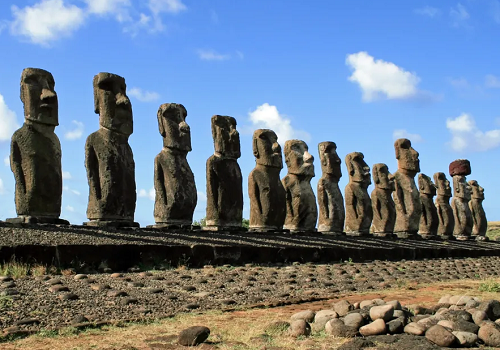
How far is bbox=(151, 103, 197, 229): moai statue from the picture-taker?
1298cm

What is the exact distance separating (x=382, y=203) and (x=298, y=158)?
5.19m

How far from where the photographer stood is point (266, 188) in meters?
15.8

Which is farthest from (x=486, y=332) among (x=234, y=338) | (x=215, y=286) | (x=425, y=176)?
(x=425, y=176)

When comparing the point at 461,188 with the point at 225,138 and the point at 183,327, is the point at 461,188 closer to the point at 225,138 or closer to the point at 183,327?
the point at 225,138

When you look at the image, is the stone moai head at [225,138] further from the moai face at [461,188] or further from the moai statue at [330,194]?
the moai face at [461,188]

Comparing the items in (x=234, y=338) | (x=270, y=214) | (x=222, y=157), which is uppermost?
(x=222, y=157)

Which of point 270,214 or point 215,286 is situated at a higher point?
point 270,214

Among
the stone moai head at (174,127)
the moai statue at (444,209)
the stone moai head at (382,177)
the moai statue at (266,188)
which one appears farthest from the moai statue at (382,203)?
the stone moai head at (174,127)

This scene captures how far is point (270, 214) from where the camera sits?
15688mm

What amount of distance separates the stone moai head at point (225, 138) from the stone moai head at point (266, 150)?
123 cm

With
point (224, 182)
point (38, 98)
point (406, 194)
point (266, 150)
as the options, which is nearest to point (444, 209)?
point (406, 194)

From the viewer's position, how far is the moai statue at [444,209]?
25.0m

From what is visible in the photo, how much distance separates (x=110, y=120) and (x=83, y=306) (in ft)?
20.8

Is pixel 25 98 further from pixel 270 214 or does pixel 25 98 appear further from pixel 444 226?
pixel 444 226
